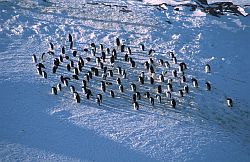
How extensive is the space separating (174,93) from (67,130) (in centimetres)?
379

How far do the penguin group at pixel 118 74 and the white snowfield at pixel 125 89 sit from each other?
8 centimetres

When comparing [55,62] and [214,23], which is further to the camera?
[214,23]

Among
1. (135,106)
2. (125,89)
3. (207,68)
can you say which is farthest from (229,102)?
(125,89)

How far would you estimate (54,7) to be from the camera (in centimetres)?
1862

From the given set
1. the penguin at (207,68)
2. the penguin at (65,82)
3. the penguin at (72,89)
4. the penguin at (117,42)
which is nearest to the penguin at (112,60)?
the penguin at (117,42)

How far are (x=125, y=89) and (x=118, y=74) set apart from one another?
2.97 ft

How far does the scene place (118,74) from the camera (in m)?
14.2

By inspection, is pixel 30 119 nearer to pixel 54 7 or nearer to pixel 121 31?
pixel 121 31

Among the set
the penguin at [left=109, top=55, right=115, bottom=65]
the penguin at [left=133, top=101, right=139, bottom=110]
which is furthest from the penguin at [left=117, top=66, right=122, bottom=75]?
the penguin at [left=133, top=101, right=139, bottom=110]

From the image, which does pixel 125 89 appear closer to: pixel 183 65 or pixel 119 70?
pixel 119 70

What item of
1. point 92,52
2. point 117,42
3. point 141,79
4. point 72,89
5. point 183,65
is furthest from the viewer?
point 117,42

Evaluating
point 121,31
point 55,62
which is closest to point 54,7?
point 121,31

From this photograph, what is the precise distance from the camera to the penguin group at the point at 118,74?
42.9 ft

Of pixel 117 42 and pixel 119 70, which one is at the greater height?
pixel 117 42
